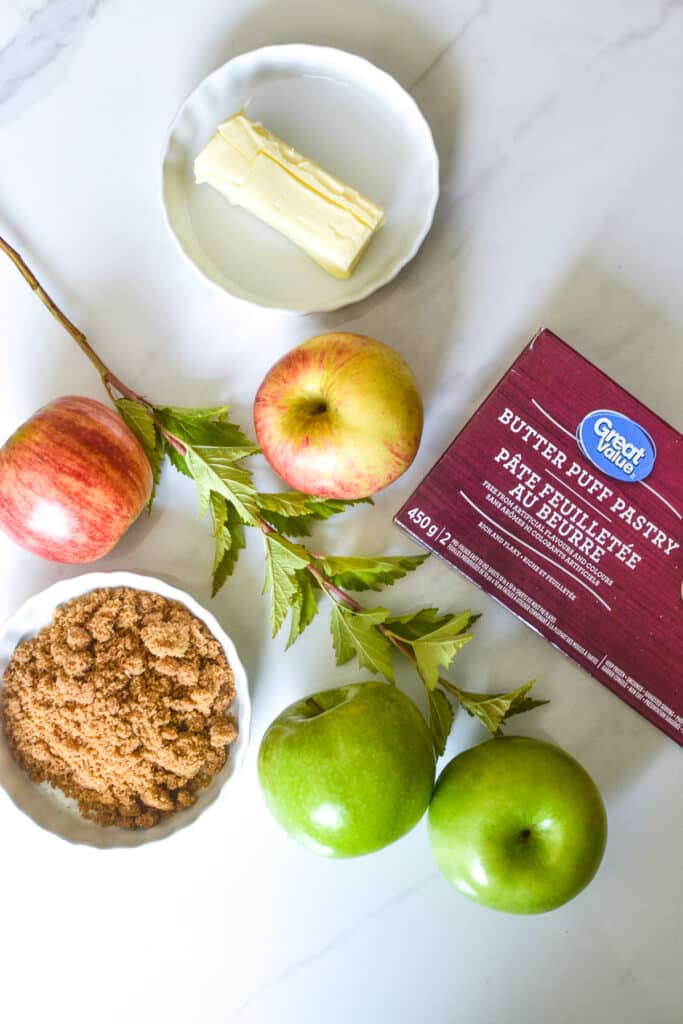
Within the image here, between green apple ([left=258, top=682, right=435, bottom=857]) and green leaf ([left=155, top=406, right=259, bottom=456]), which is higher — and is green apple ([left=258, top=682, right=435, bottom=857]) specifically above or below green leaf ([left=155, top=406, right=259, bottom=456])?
below

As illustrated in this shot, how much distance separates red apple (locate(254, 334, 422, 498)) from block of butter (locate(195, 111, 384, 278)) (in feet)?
0.42

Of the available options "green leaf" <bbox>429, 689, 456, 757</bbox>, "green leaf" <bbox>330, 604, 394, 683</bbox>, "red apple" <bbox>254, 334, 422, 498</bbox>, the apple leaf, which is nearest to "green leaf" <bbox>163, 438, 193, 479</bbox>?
the apple leaf

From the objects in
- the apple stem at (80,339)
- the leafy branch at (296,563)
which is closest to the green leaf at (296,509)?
the leafy branch at (296,563)

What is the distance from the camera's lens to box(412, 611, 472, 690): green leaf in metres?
0.85

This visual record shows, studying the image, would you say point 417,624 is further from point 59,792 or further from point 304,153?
point 304,153

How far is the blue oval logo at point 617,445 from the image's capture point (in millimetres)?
862

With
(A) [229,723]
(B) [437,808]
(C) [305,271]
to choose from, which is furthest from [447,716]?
(C) [305,271]

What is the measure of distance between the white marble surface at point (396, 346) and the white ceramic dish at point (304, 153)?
40 millimetres

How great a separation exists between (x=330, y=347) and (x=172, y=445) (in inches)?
8.3

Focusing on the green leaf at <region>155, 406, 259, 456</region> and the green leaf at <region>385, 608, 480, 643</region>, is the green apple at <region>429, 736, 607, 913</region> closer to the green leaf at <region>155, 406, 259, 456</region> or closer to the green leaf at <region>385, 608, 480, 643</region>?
the green leaf at <region>385, 608, 480, 643</region>

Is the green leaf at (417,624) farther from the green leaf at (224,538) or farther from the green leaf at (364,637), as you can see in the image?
the green leaf at (224,538)

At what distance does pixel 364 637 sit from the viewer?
90cm

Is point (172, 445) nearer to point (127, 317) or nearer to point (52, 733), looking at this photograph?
point (127, 317)

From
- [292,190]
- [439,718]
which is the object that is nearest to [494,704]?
[439,718]
